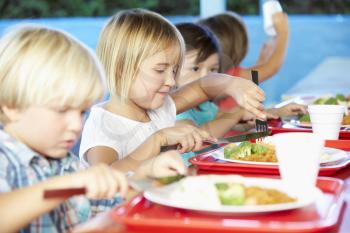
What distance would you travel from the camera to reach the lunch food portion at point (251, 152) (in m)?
1.53

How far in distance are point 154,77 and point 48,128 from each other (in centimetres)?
73

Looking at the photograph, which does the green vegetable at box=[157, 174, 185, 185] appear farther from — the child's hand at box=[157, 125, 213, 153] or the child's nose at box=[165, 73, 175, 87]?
the child's nose at box=[165, 73, 175, 87]

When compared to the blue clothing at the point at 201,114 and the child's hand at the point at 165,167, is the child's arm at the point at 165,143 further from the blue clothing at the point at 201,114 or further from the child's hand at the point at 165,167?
the blue clothing at the point at 201,114

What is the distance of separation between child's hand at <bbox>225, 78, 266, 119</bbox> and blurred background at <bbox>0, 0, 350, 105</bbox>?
2881mm

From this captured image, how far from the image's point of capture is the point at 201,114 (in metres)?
2.63

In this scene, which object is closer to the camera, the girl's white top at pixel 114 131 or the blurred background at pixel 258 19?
the girl's white top at pixel 114 131

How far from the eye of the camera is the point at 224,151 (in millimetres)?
1584

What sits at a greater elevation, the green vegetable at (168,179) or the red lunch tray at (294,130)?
the green vegetable at (168,179)

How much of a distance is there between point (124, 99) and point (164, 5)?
3237mm

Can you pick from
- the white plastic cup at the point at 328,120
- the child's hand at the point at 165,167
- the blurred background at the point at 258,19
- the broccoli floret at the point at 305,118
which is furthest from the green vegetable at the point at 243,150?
the blurred background at the point at 258,19

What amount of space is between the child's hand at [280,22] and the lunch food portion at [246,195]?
215 cm

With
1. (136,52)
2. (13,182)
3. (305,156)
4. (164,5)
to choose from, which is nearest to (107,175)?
(13,182)

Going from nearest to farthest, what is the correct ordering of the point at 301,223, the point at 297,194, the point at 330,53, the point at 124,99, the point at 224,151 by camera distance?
the point at 301,223 → the point at 297,194 → the point at 224,151 → the point at 124,99 → the point at 330,53

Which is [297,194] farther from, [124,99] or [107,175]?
[124,99]
